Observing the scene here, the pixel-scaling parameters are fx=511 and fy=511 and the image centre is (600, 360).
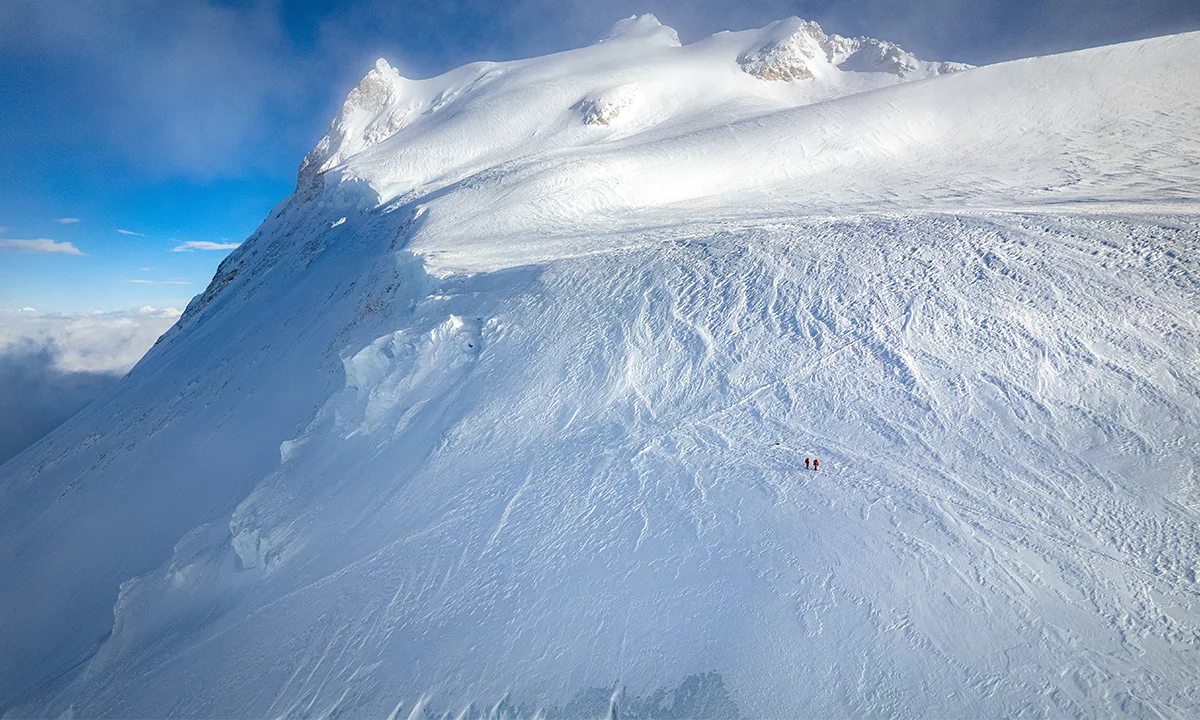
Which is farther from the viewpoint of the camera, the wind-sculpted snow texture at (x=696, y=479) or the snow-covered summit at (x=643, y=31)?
the snow-covered summit at (x=643, y=31)

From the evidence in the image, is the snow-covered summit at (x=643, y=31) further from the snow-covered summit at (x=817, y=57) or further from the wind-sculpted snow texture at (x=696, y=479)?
the wind-sculpted snow texture at (x=696, y=479)

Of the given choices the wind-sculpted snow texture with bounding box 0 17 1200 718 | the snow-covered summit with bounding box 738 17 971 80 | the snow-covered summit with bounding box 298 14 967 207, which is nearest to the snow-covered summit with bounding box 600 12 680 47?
the snow-covered summit with bounding box 298 14 967 207

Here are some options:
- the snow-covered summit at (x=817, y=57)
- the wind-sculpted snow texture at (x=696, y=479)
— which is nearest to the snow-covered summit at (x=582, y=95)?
the snow-covered summit at (x=817, y=57)

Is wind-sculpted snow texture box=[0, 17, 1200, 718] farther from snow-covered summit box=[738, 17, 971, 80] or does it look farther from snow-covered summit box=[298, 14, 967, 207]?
snow-covered summit box=[738, 17, 971, 80]

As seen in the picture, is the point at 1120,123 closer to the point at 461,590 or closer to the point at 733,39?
the point at 461,590

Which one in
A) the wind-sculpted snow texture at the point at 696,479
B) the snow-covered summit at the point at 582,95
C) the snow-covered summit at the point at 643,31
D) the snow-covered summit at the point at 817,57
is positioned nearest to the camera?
the wind-sculpted snow texture at the point at 696,479

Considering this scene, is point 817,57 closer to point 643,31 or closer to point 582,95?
point 643,31

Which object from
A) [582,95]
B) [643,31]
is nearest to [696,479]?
[582,95]

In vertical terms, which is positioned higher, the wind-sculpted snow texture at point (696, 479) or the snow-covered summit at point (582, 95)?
the snow-covered summit at point (582, 95)

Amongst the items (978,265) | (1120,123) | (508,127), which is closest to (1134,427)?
(978,265)
